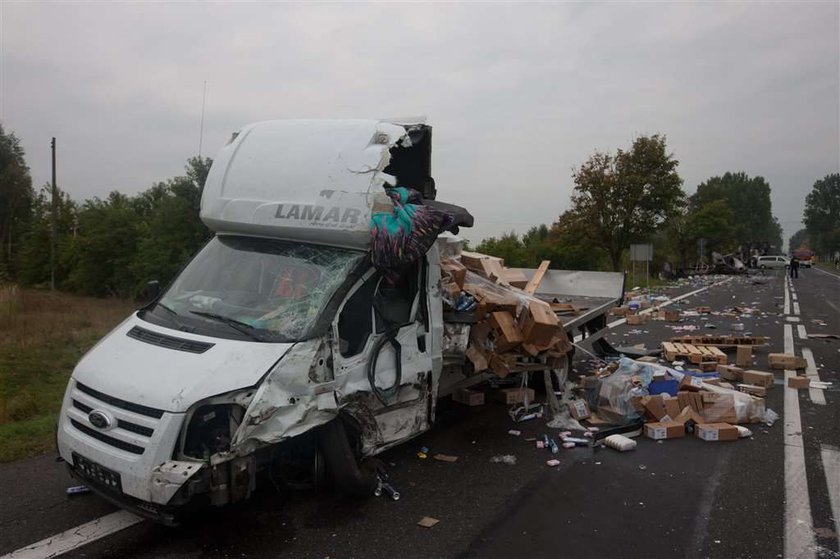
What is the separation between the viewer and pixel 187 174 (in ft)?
64.1

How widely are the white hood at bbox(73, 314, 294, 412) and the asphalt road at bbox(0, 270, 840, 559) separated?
3.24 feet

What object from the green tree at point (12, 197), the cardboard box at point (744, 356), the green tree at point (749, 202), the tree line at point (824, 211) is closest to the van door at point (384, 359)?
the cardboard box at point (744, 356)

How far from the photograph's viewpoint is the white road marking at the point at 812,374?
7.27 m

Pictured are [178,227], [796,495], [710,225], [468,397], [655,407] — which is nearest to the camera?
[796,495]

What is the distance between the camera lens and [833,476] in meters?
4.85

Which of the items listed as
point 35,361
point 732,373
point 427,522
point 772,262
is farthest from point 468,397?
point 772,262

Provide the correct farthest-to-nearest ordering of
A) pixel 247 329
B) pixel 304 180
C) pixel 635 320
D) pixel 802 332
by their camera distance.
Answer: pixel 635 320
pixel 802 332
pixel 304 180
pixel 247 329

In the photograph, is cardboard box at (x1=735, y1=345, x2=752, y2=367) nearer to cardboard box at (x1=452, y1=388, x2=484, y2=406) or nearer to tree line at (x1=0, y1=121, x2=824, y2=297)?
cardboard box at (x1=452, y1=388, x2=484, y2=406)

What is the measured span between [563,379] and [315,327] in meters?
3.72

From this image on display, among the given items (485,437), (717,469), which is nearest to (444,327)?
(485,437)

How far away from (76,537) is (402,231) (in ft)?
9.70

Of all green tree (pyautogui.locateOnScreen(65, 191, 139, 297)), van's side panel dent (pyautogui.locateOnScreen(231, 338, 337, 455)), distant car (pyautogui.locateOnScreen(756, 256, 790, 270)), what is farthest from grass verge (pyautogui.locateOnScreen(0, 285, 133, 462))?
distant car (pyautogui.locateOnScreen(756, 256, 790, 270))

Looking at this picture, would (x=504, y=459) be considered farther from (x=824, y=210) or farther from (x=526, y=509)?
(x=824, y=210)

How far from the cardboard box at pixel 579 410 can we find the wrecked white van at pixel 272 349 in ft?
5.25
